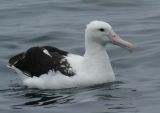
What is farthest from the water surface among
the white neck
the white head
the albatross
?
the white head

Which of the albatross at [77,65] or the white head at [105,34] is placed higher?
the white head at [105,34]

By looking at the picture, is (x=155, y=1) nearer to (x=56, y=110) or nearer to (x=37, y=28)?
(x=37, y=28)

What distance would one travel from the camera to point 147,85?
15148 mm

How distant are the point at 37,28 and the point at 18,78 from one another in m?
4.76

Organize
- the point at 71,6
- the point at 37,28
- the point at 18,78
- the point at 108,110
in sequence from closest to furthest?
1. the point at 108,110
2. the point at 18,78
3. the point at 37,28
4. the point at 71,6

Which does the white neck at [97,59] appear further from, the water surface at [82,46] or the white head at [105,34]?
the water surface at [82,46]

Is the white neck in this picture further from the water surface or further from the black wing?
the black wing

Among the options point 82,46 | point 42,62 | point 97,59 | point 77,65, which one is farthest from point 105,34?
point 82,46

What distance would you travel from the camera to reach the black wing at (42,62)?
15.4 m

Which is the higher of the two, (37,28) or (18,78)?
(37,28)

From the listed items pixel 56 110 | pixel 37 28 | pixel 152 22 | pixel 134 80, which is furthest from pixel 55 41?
pixel 56 110

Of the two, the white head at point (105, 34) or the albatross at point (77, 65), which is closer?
the albatross at point (77, 65)


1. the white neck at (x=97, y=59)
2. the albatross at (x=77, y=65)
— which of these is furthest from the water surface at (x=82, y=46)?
the white neck at (x=97, y=59)

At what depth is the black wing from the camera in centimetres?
1535
